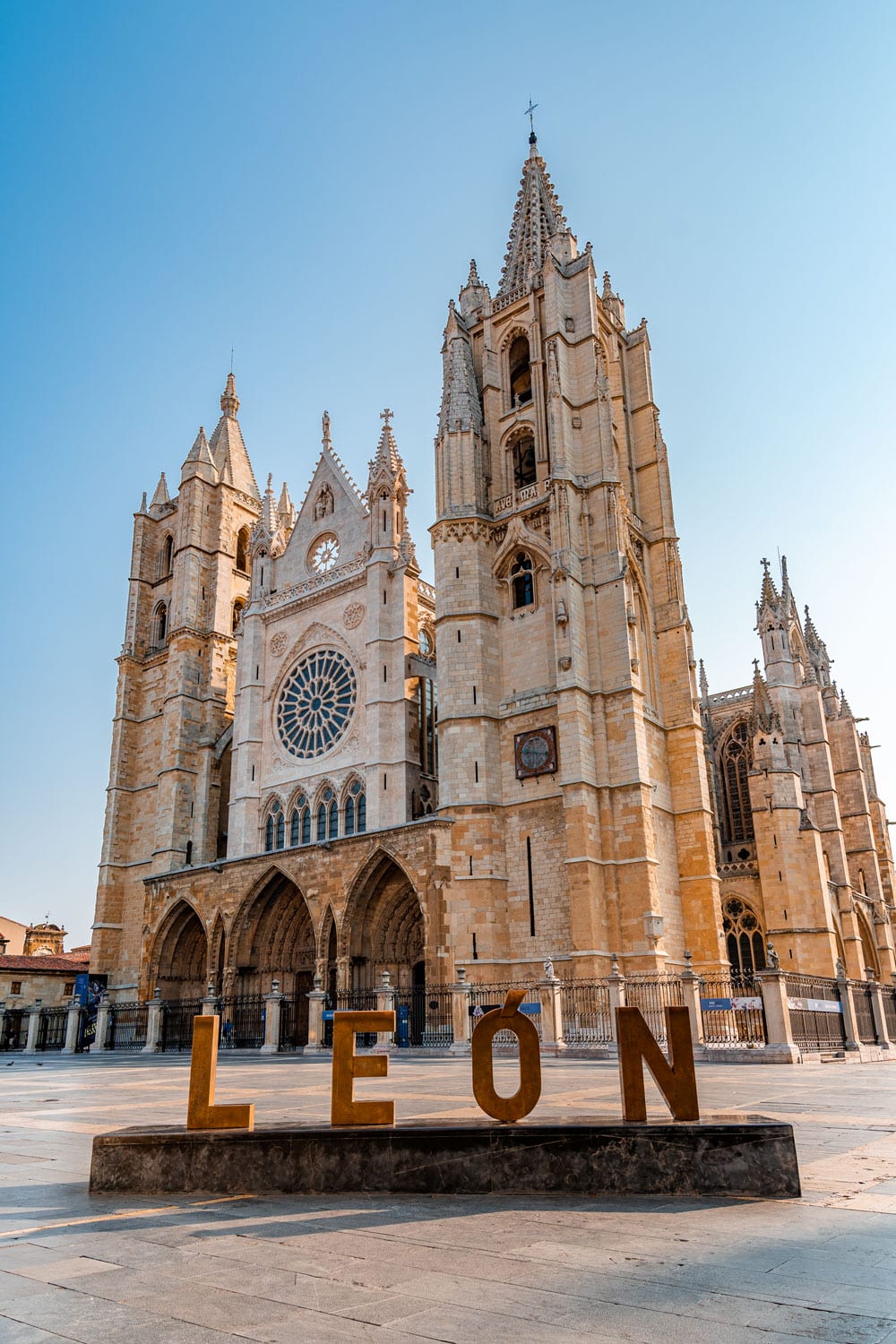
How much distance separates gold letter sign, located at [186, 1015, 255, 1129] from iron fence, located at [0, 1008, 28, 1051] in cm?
3221

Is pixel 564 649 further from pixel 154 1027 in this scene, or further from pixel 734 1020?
pixel 154 1027

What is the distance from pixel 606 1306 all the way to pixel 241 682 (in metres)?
32.6

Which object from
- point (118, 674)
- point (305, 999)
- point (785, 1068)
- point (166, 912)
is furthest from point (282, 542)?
point (785, 1068)

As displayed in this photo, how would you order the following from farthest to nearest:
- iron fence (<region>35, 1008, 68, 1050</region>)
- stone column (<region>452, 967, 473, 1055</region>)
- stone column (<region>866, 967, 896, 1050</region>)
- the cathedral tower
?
the cathedral tower → iron fence (<region>35, 1008, 68, 1050</region>) → stone column (<region>866, 967, 896, 1050</region>) → stone column (<region>452, 967, 473, 1055</region>)

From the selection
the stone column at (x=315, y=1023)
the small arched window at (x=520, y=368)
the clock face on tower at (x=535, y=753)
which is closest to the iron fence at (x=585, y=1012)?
the clock face on tower at (x=535, y=753)

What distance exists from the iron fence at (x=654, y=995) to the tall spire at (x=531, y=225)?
75.2 ft

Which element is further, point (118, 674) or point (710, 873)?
point (118, 674)

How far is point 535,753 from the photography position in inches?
1016

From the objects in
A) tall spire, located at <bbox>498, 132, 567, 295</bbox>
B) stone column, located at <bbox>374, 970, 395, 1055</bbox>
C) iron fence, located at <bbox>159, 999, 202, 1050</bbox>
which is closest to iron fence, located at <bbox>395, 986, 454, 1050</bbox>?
stone column, located at <bbox>374, 970, 395, 1055</bbox>

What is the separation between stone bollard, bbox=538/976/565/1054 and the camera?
62.6 feet

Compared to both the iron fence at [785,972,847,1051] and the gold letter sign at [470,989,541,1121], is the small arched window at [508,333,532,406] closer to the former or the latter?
the iron fence at [785,972,847,1051]

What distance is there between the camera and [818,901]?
31203 millimetres

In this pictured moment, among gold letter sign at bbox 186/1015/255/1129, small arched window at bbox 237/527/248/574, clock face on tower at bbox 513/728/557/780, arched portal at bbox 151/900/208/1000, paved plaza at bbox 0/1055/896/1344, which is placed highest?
small arched window at bbox 237/527/248/574

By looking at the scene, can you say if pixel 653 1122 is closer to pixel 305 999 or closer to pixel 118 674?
pixel 305 999
